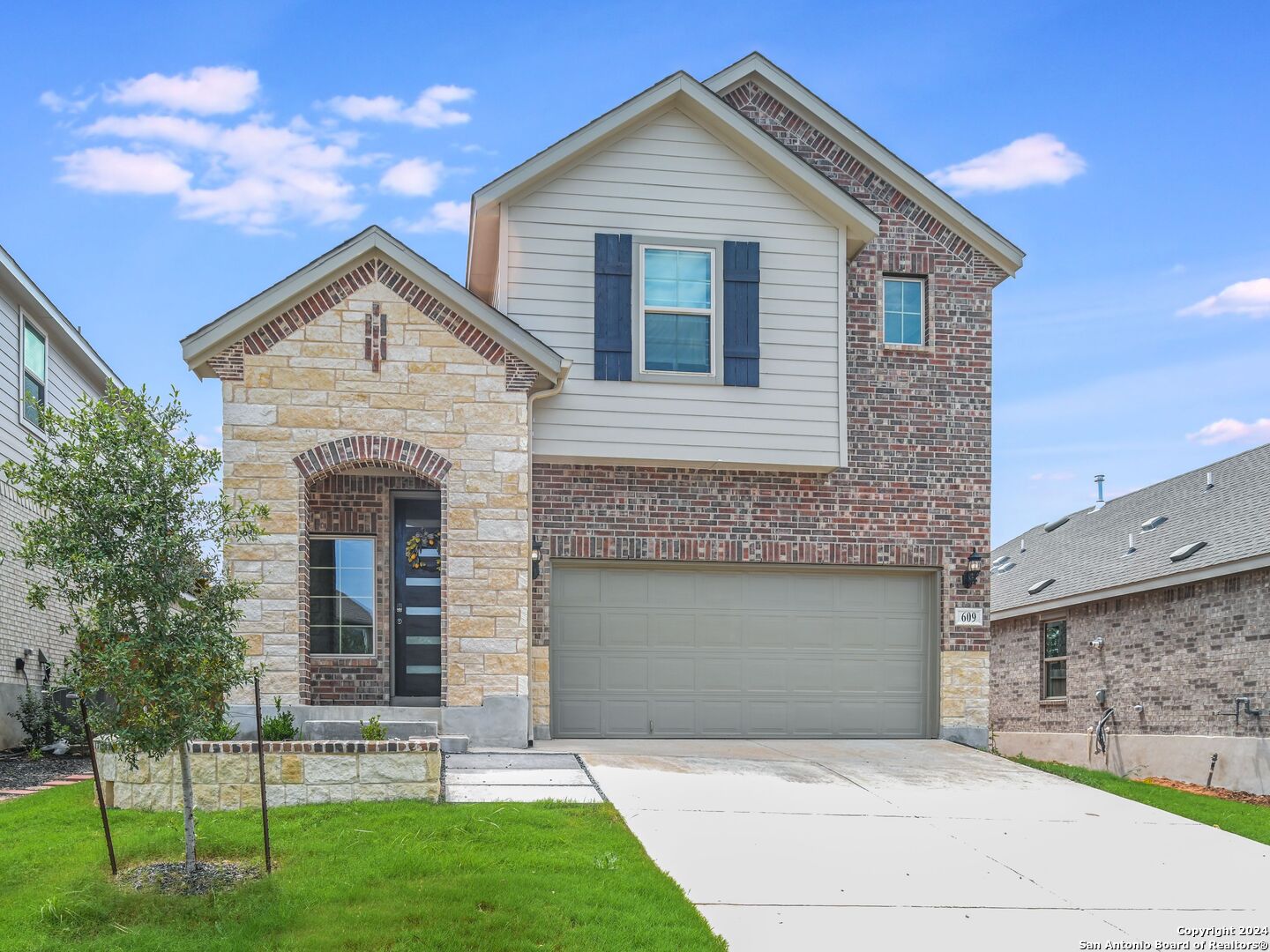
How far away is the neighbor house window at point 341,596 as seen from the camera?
13.7m

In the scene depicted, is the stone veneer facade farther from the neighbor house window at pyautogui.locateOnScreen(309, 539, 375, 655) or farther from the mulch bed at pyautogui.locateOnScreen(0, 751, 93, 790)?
the mulch bed at pyautogui.locateOnScreen(0, 751, 93, 790)

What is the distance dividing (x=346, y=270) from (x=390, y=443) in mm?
1854

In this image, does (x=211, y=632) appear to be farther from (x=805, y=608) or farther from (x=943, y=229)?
(x=943, y=229)

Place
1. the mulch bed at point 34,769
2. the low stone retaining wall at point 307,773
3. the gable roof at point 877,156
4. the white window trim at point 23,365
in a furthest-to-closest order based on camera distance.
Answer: the white window trim at point 23,365
the gable roof at point 877,156
the mulch bed at point 34,769
the low stone retaining wall at point 307,773

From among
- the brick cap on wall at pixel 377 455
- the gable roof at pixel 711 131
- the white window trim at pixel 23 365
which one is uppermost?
the gable roof at pixel 711 131

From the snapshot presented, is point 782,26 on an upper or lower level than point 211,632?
upper

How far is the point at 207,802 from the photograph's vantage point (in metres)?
9.08

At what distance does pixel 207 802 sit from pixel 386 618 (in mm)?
4806

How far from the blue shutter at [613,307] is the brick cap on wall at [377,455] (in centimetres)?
238

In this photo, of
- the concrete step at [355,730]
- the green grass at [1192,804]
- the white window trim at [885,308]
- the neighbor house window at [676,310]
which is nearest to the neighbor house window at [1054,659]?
the green grass at [1192,804]

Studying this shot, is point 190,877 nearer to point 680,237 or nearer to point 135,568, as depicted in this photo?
point 135,568

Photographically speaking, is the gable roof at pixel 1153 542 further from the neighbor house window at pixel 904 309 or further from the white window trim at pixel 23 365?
the white window trim at pixel 23 365

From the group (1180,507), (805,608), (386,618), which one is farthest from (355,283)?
(1180,507)

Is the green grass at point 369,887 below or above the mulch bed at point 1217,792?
above
